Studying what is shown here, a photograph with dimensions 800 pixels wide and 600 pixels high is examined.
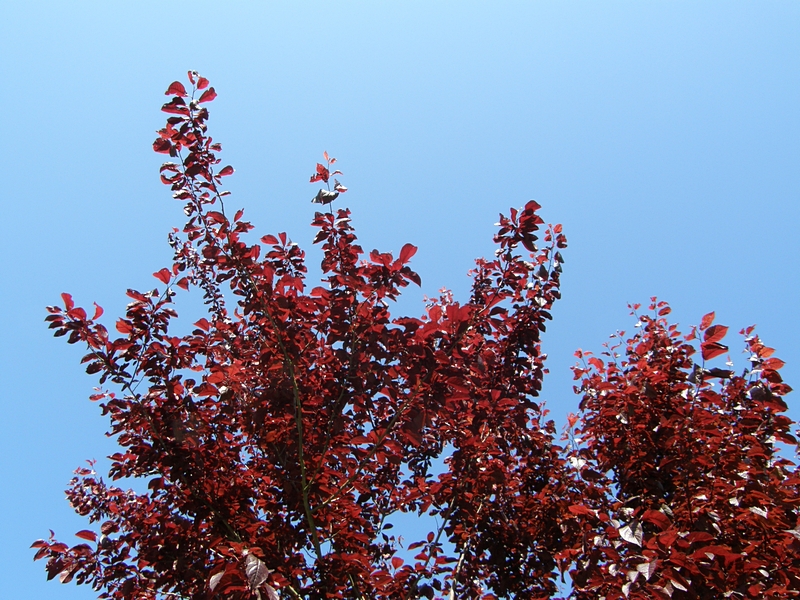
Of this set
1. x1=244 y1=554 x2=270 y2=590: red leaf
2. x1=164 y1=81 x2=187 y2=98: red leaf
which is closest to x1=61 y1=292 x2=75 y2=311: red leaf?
x1=164 y1=81 x2=187 y2=98: red leaf

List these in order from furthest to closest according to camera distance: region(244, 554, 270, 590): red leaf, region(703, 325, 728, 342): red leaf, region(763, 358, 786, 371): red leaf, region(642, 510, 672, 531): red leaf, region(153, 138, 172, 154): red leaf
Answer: region(763, 358, 786, 371): red leaf → region(153, 138, 172, 154): red leaf → region(703, 325, 728, 342): red leaf → region(642, 510, 672, 531): red leaf → region(244, 554, 270, 590): red leaf

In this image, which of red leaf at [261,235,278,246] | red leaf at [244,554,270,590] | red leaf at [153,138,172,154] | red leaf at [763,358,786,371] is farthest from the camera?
red leaf at [261,235,278,246]

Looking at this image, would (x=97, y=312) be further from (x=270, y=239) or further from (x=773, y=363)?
(x=773, y=363)

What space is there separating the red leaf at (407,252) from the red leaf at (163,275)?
1570 mm

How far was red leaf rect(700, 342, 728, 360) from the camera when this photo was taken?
3053 millimetres

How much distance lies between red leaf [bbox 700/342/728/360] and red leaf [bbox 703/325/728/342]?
0.10 ft

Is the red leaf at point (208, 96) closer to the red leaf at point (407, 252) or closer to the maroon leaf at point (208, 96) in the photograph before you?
the maroon leaf at point (208, 96)

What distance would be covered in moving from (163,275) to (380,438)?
5.86ft

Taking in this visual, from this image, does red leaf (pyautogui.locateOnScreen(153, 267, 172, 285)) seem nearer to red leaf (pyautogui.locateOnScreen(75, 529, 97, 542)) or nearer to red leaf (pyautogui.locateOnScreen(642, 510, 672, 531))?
red leaf (pyautogui.locateOnScreen(75, 529, 97, 542))

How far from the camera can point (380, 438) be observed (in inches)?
128

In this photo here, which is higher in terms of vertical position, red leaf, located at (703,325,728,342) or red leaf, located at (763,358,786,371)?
red leaf, located at (763,358,786,371)

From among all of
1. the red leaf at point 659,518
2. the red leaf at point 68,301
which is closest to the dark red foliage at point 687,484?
the red leaf at point 659,518

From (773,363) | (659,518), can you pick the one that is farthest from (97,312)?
(773,363)

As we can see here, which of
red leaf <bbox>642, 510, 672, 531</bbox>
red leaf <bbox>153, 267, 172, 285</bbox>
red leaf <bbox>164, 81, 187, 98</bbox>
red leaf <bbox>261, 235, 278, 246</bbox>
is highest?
red leaf <bbox>164, 81, 187, 98</bbox>
